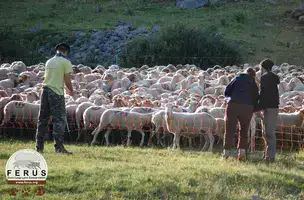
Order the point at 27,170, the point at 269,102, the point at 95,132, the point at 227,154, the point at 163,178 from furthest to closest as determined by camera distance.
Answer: the point at 95,132, the point at 227,154, the point at 269,102, the point at 163,178, the point at 27,170

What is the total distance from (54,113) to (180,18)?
37.6 m

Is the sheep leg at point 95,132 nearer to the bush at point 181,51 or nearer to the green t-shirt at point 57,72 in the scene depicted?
the green t-shirt at point 57,72

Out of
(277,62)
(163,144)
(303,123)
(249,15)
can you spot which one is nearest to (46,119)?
(163,144)

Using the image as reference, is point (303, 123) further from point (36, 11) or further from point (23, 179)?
point (36, 11)

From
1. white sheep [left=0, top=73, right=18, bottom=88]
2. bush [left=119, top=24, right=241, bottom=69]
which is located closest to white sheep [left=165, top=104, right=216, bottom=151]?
white sheep [left=0, top=73, right=18, bottom=88]

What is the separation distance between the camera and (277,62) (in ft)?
117

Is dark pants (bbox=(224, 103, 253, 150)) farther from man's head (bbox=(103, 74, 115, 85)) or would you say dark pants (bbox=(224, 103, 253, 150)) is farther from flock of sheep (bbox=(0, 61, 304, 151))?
man's head (bbox=(103, 74, 115, 85))

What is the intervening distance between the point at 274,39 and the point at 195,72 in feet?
65.2

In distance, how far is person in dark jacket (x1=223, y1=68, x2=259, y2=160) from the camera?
11.1 meters

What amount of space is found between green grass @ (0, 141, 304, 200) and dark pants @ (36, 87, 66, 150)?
39 cm

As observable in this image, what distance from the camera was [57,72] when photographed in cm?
1131

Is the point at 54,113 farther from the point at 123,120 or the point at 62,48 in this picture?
the point at 123,120

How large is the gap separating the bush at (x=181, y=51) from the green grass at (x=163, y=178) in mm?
20192

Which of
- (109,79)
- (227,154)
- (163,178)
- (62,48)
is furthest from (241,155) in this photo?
(109,79)
